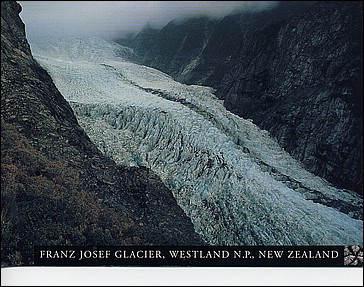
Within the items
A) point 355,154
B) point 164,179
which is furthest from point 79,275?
point 355,154

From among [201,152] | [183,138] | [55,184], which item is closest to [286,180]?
[201,152]

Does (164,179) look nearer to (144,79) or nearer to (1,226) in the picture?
(144,79)

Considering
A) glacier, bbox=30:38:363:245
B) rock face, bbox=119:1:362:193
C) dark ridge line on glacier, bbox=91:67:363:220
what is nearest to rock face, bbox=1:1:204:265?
glacier, bbox=30:38:363:245

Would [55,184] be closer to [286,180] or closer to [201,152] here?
[201,152]

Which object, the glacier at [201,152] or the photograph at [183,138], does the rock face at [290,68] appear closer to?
the photograph at [183,138]

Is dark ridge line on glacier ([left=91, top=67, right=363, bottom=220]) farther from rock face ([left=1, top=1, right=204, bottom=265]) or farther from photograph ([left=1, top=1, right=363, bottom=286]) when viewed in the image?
rock face ([left=1, top=1, right=204, bottom=265])

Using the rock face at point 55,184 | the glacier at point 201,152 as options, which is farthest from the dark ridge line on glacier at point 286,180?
the rock face at point 55,184
